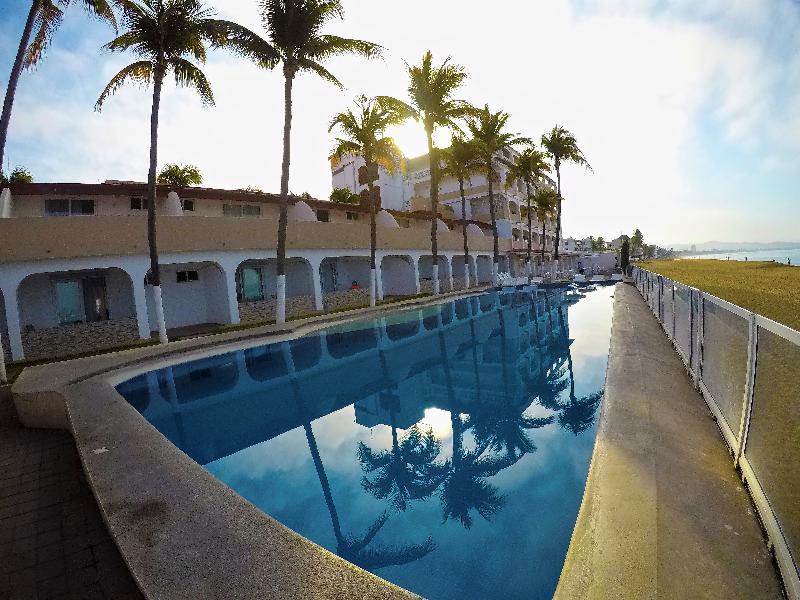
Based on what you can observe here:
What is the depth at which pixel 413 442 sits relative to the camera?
7422mm

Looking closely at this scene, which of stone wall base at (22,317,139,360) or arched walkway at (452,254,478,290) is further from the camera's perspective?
arched walkway at (452,254,478,290)

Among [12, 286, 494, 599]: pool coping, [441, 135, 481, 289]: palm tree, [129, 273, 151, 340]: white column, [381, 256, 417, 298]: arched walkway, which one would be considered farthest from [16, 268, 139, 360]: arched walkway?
[441, 135, 481, 289]: palm tree

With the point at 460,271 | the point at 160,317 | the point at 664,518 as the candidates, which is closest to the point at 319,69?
the point at 160,317

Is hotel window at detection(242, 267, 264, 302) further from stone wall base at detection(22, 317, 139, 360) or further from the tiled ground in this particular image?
the tiled ground

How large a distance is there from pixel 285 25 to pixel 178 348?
569 inches

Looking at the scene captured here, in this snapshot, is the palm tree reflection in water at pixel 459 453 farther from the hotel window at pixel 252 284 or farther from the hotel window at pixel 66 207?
the hotel window at pixel 66 207

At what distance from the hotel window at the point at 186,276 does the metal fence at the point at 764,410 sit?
70.4ft

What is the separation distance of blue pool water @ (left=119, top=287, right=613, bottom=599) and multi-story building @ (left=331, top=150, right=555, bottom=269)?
3788 centimetres

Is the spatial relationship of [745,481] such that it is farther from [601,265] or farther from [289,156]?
[601,265]

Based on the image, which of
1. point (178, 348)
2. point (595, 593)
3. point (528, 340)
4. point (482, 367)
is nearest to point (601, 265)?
point (528, 340)

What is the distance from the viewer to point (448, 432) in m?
7.68

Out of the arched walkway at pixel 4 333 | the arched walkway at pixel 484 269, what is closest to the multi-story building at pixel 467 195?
the arched walkway at pixel 484 269

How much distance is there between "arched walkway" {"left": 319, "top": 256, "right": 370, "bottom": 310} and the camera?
26.1 m

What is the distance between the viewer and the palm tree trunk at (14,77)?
11.7m
